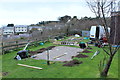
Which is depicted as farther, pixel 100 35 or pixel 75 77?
pixel 100 35

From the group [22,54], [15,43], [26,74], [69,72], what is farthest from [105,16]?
[15,43]

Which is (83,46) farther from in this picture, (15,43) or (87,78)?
(87,78)

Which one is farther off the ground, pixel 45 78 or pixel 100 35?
pixel 100 35

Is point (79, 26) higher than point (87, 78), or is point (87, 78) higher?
point (79, 26)

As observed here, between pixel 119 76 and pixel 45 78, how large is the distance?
3454 mm

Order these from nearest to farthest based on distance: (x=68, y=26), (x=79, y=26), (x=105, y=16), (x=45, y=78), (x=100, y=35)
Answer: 1. (x=105, y=16)
2. (x=45, y=78)
3. (x=100, y=35)
4. (x=68, y=26)
5. (x=79, y=26)

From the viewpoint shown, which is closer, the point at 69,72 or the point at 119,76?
the point at 119,76

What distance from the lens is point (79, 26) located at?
32.7 metres

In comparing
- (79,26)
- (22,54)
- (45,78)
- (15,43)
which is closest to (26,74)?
(45,78)

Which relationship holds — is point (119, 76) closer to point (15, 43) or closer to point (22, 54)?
point (22, 54)

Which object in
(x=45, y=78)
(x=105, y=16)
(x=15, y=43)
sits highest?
(x=105, y=16)

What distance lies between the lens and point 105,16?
16.6ft

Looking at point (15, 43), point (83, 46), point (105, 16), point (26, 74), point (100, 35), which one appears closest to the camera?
point (105, 16)

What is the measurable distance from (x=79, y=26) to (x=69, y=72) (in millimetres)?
27586
